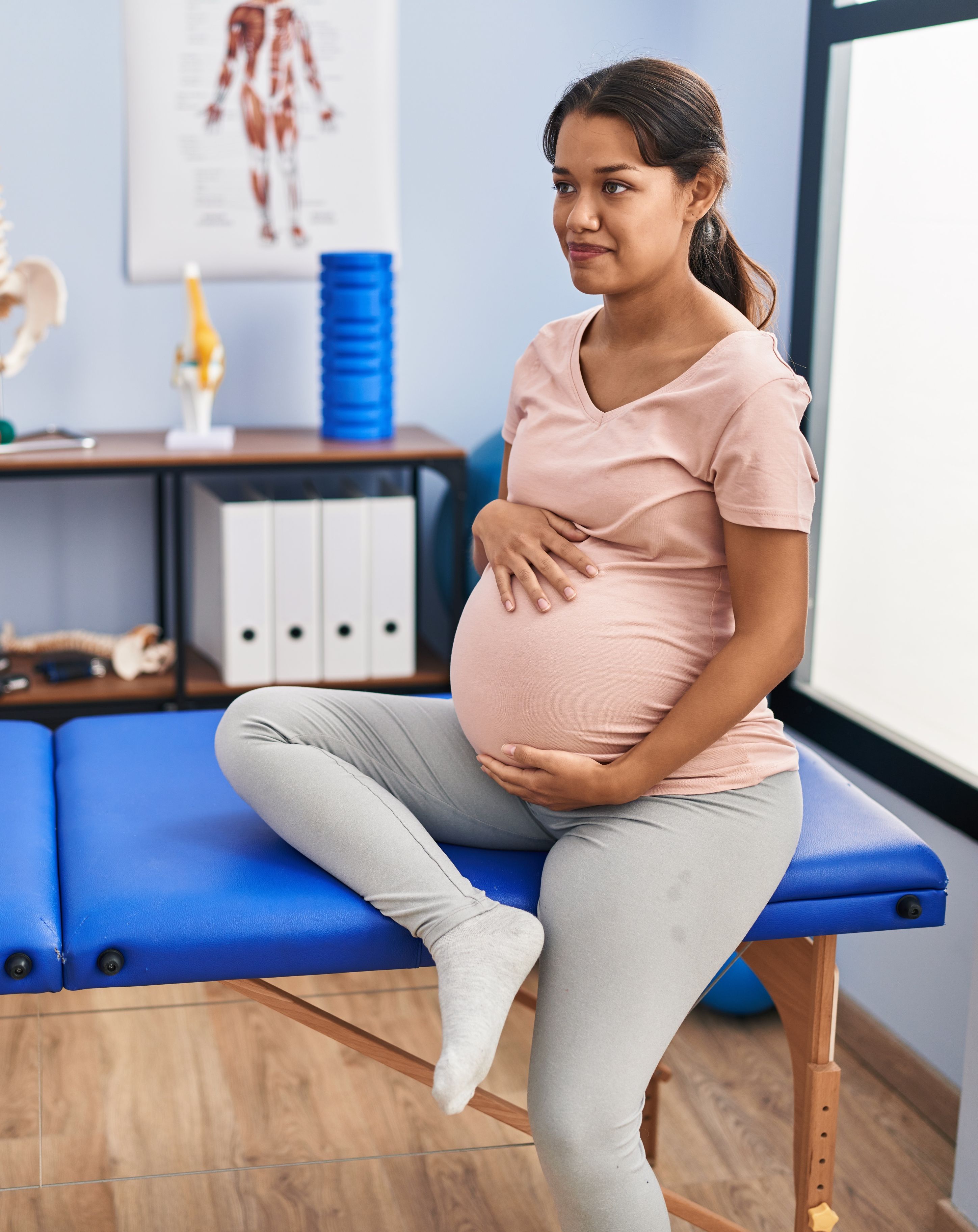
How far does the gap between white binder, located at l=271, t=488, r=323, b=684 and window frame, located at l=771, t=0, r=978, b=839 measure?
85cm

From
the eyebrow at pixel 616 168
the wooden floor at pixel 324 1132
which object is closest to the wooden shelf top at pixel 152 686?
the wooden floor at pixel 324 1132

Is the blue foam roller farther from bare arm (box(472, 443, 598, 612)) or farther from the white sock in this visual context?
the white sock

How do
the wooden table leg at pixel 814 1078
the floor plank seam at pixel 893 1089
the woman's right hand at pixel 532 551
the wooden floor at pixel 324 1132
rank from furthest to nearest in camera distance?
the floor plank seam at pixel 893 1089, the wooden floor at pixel 324 1132, the wooden table leg at pixel 814 1078, the woman's right hand at pixel 532 551

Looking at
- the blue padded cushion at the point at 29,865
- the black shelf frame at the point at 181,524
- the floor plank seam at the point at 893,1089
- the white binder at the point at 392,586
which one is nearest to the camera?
the blue padded cushion at the point at 29,865

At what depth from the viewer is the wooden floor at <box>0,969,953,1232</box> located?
1.74 metres

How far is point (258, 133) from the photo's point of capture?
251 centimetres

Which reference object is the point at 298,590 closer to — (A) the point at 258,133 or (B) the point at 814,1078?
(A) the point at 258,133

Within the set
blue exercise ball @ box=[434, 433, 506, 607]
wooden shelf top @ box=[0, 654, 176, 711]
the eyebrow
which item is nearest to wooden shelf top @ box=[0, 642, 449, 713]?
wooden shelf top @ box=[0, 654, 176, 711]

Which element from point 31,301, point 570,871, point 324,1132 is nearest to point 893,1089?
point 324,1132

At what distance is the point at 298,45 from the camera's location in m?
2.49

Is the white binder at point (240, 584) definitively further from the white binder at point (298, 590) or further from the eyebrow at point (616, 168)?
the eyebrow at point (616, 168)

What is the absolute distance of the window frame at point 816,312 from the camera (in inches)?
76.1

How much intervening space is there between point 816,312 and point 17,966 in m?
1.76

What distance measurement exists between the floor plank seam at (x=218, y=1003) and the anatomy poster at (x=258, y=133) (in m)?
1.30
